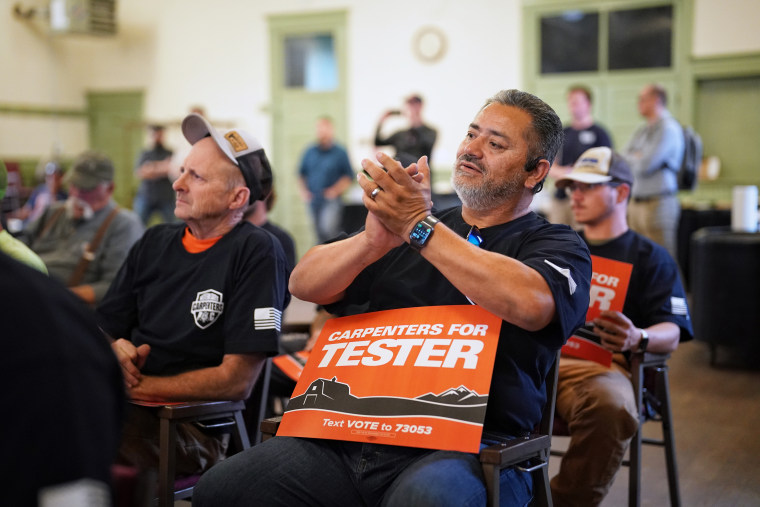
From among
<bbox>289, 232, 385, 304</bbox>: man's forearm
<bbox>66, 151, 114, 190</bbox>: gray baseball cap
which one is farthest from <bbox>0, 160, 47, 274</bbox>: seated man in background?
<bbox>66, 151, 114, 190</bbox>: gray baseball cap

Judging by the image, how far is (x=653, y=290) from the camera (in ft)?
8.71

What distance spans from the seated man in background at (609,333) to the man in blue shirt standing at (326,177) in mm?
6641

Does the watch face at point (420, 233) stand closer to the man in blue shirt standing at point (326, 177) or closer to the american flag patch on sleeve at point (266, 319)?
the american flag patch on sleeve at point (266, 319)

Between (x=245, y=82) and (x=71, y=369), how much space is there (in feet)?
36.2

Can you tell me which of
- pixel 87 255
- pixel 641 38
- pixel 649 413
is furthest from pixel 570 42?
pixel 649 413

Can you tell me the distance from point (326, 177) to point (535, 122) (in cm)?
773

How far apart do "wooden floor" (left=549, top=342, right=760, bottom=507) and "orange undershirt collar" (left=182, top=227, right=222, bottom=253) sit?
1745 millimetres

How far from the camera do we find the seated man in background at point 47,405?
780 mm

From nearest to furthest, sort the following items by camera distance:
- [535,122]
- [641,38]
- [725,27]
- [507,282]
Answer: [507,282]
[535,122]
[725,27]
[641,38]

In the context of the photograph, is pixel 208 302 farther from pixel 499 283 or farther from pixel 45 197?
pixel 45 197

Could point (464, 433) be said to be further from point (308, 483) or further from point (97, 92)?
point (97, 92)

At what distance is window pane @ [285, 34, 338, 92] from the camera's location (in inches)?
433

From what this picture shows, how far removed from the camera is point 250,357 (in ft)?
6.93

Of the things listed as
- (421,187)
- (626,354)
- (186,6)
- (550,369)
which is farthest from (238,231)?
(186,6)
